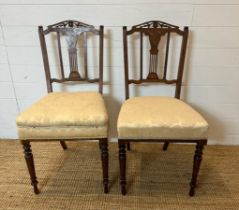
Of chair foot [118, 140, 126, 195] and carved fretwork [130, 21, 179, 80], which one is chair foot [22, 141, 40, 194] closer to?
chair foot [118, 140, 126, 195]

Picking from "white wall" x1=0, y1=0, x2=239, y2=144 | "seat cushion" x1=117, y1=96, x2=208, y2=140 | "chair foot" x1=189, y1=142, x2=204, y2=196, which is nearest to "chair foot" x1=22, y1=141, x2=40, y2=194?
"seat cushion" x1=117, y1=96, x2=208, y2=140

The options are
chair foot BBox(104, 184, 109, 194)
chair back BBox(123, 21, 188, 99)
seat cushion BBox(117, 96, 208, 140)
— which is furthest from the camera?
chair back BBox(123, 21, 188, 99)

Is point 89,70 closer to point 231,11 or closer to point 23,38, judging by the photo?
point 23,38

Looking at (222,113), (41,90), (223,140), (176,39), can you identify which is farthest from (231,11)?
(41,90)

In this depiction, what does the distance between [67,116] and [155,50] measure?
73 centimetres

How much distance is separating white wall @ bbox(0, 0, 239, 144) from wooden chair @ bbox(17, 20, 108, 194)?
117 mm

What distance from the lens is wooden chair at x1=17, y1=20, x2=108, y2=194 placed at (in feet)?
4.10

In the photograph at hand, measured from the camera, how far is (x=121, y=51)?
168 cm

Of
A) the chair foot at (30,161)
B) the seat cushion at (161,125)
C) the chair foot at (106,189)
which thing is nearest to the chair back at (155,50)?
the seat cushion at (161,125)

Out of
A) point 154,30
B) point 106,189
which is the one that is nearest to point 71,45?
point 154,30

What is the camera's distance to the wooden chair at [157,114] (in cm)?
123

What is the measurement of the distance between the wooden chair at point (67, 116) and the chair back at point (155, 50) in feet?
0.70

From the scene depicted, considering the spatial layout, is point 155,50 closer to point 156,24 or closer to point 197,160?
point 156,24

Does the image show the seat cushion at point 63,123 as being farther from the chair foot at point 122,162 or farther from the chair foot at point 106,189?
the chair foot at point 106,189
